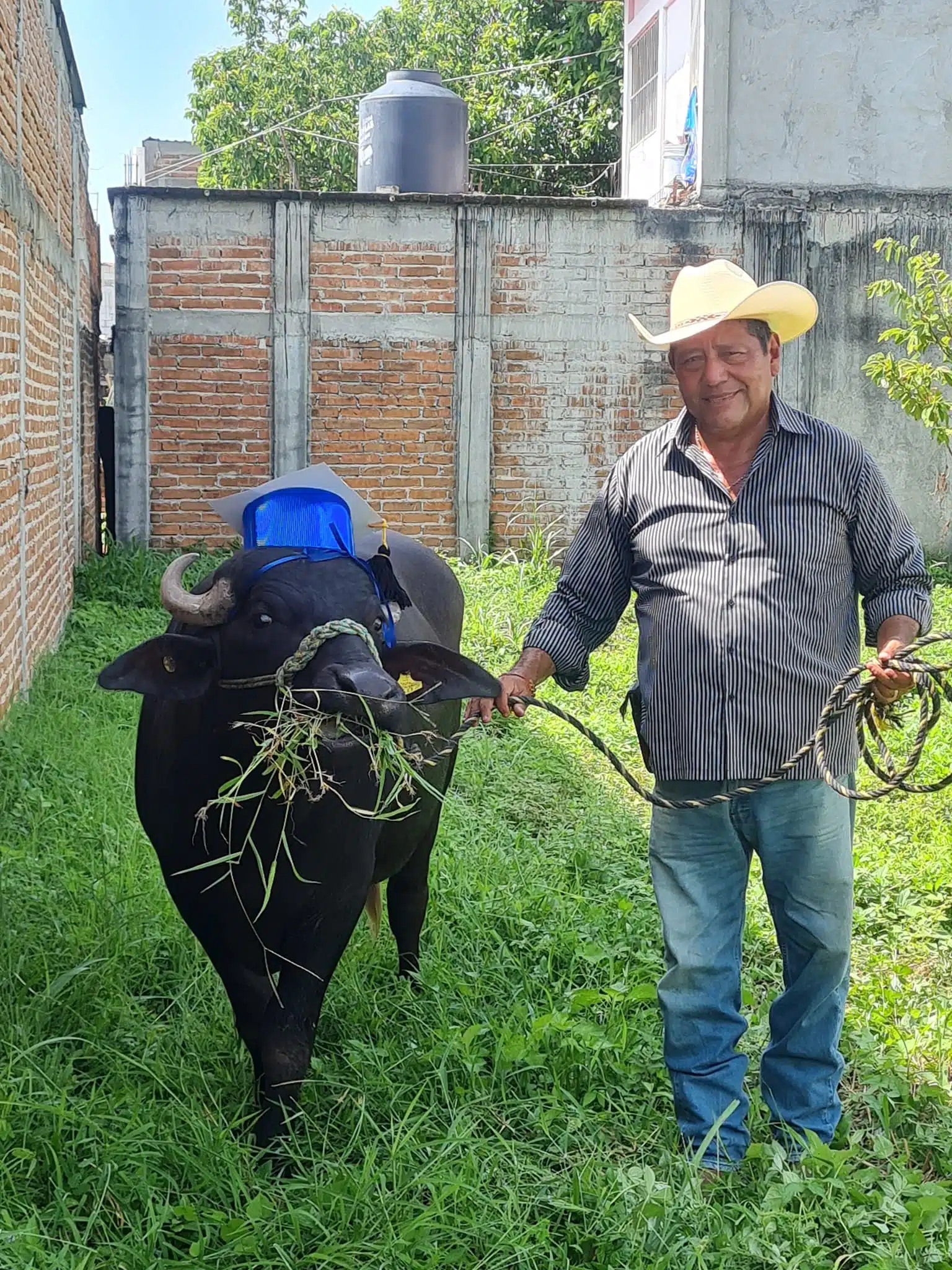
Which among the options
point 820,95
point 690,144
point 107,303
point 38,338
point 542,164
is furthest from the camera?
point 107,303

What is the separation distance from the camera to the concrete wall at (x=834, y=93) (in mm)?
11805

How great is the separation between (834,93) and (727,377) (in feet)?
32.7

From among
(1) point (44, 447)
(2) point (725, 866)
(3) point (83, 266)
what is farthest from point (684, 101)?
(2) point (725, 866)

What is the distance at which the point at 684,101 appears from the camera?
12375 mm

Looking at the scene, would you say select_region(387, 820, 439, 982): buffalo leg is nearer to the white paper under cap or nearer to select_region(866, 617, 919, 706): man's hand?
the white paper under cap

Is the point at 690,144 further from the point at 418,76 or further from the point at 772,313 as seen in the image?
the point at 772,313

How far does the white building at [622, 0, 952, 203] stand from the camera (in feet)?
38.7

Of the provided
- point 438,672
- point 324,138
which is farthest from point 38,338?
point 324,138

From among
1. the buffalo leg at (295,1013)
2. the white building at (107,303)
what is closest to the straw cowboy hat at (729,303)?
the buffalo leg at (295,1013)

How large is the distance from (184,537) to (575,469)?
11.2 ft

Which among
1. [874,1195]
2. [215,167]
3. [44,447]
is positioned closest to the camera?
[874,1195]

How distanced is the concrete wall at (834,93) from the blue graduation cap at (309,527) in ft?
31.0

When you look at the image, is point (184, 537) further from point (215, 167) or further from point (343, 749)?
point (215, 167)

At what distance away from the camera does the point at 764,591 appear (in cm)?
317
